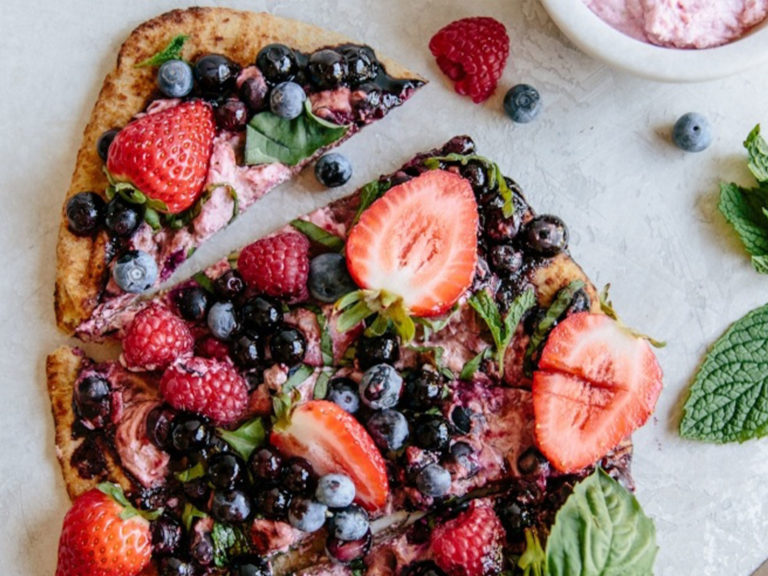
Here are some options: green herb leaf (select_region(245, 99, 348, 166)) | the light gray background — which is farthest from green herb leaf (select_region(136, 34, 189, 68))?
green herb leaf (select_region(245, 99, 348, 166))

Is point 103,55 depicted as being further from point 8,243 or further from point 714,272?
point 714,272

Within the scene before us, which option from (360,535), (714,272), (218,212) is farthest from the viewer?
(714,272)

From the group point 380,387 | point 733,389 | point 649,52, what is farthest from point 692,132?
point 380,387

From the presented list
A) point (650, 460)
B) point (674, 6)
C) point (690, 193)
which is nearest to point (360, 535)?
point (650, 460)

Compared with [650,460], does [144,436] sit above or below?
above

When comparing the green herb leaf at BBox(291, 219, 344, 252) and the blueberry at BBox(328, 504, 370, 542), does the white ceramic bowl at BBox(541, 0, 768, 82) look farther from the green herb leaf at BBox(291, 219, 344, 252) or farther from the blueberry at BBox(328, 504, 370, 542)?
the blueberry at BBox(328, 504, 370, 542)

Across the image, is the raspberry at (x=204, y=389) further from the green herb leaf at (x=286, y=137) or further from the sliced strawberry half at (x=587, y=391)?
the sliced strawberry half at (x=587, y=391)
